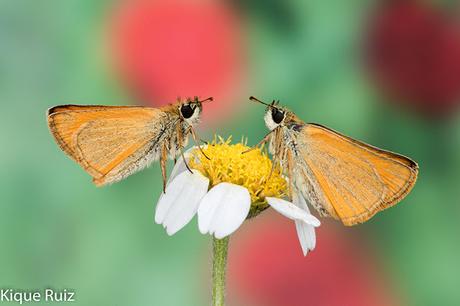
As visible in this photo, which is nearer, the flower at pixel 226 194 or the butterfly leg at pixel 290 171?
the flower at pixel 226 194

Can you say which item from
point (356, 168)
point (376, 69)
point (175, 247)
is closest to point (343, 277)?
point (175, 247)

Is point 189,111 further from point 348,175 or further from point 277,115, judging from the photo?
point 348,175

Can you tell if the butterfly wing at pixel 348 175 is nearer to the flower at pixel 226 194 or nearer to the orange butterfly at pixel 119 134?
the flower at pixel 226 194

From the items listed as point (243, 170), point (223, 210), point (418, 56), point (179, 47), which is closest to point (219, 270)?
point (223, 210)

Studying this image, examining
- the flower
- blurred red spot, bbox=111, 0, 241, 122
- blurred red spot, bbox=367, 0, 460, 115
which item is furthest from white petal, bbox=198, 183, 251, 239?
blurred red spot, bbox=367, 0, 460, 115

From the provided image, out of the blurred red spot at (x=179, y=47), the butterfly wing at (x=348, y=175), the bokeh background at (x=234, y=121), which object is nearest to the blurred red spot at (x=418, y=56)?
the bokeh background at (x=234, y=121)

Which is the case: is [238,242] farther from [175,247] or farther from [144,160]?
[144,160]
